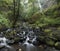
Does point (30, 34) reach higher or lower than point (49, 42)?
lower

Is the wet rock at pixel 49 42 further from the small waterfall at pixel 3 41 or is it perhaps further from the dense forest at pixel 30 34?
the small waterfall at pixel 3 41

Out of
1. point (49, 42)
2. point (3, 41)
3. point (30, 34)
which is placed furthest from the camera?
point (30, 34)

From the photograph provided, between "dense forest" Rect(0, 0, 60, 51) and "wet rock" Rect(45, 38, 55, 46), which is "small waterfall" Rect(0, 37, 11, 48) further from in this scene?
"wet rock" Rect(45, 38, 55, 46)

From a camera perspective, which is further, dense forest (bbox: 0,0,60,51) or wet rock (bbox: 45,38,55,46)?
wet rock (bbox: 45,38,55,46)

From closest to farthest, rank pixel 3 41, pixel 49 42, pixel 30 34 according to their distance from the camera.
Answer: pixel 49 42 < pixel 3 41 < pixel 30 34

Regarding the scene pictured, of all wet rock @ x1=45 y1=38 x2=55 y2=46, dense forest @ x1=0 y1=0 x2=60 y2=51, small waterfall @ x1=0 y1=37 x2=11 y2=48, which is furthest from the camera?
small waterfall @ x1=0 y1=37 x2=11 y2=48

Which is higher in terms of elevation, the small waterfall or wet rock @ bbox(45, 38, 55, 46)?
wet rock @ bbox(45, 38, 55, 46)

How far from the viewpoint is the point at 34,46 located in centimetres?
1596

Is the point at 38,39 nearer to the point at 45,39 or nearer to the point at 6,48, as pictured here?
the point at 45,39

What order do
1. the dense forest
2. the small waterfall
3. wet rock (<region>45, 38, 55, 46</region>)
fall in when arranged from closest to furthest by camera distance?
the dense forest
wet rock (<region>45, 38, 55, 46</region>)
the small waterfall

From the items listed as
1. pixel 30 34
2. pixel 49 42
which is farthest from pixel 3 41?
pixel 49 42

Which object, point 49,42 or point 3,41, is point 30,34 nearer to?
point 3,41

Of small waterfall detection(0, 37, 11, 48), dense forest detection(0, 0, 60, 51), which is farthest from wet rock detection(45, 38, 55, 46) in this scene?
small waterfall detection(0, 37, 11, 48)

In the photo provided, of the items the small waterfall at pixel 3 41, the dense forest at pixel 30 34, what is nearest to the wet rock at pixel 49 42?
the dense forest at pixel 30 34
